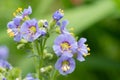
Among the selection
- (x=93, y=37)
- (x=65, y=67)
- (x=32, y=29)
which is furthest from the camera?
(x=93, y=37)

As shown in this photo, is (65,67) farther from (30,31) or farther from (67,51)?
(30,31)

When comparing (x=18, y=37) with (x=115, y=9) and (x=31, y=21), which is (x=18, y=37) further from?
(x=115, y=9)

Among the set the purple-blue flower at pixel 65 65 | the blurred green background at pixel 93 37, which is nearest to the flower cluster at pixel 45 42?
the purple-blue flower at pixel 65 65

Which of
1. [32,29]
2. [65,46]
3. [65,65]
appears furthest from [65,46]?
[32,29]

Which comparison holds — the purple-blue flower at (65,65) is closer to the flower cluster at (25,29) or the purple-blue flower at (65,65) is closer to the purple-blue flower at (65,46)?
the purple-blue flower at (65,46)

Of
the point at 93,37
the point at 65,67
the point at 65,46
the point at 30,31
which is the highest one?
the point at 93,37

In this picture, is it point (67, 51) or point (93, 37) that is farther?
point (93, 37)
